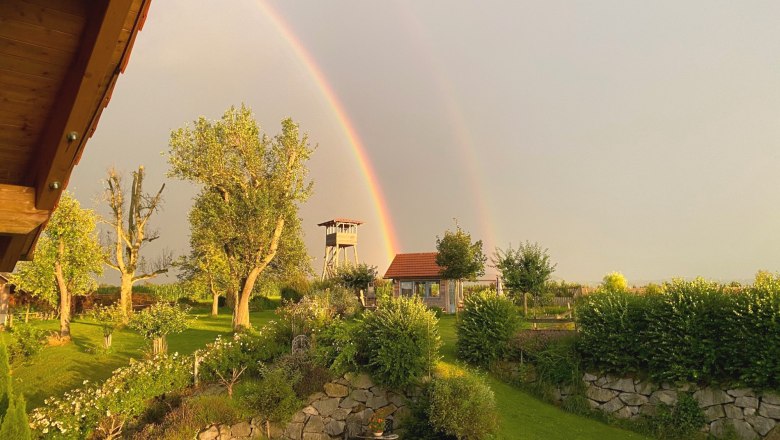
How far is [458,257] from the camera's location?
125 feet

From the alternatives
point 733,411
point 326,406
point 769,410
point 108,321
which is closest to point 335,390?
point 326,406

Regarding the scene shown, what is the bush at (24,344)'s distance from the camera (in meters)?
19.1

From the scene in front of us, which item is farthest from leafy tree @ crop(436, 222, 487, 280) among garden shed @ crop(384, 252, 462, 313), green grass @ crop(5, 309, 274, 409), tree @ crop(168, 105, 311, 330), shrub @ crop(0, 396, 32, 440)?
shrub @ crop(0, 396, 32, 440)

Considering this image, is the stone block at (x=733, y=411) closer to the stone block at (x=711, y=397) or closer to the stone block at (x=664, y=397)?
the stone block at (x=711, y=397)

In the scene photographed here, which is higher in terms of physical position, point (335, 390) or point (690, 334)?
point (690, 334)

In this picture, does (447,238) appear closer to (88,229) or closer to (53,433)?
(88,229)

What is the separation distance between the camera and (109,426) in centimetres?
1388

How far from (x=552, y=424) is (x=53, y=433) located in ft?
47.5

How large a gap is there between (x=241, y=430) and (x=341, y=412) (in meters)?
3.24

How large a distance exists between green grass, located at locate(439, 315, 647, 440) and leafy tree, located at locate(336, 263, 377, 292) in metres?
18.8

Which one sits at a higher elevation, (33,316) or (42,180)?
(42,180)

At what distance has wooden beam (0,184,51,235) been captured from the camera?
4230 mm

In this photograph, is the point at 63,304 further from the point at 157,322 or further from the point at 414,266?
the point at 414,266

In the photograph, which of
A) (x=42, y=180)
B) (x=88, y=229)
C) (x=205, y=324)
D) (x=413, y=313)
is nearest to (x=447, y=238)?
(x=205, y=324)
